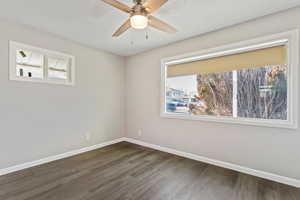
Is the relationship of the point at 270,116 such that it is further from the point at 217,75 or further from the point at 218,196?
the point at 218,196

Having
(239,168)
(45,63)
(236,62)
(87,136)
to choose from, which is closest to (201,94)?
(236,62)

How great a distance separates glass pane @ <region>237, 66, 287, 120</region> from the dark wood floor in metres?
1.03

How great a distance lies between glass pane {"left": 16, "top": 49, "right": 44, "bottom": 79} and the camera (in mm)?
2457

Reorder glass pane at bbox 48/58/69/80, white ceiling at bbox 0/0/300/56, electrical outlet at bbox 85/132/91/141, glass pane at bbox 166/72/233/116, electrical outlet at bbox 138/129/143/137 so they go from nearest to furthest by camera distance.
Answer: white ceiling at bbox 0/0/300/56
glass pane at bbox 166/72/233/116
glass pane at bbox 48/58/69/80
electrical outlet at bbox 85/132/91/141
electrical outlet at bbox 138/129/143/137

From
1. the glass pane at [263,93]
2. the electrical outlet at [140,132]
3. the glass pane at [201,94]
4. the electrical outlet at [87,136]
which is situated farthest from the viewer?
the electrical outlet at [140,132]

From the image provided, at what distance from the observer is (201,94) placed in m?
2.94

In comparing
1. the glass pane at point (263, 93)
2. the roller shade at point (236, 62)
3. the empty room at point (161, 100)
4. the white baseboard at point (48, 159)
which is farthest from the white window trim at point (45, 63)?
the glass pane at point (263, 93)

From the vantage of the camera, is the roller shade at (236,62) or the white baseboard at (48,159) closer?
the roller shade at (236,62)

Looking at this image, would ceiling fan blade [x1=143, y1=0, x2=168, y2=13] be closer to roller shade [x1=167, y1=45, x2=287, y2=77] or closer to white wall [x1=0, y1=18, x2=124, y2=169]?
roller shade [x1=167, y1=45, x2=287, y2=77]

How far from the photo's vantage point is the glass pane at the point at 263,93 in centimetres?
214

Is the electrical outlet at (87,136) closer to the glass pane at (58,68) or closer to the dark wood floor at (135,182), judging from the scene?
the dark wood floor at (135,182)

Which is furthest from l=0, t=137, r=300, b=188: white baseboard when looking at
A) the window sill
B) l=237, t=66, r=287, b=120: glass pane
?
l=237, t=66, r=287, b=120: glass pane

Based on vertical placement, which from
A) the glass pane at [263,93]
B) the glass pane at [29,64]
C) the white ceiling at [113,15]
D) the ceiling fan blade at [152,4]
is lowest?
the glass pane at [263,93]

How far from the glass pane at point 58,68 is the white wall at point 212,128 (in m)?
1.58
